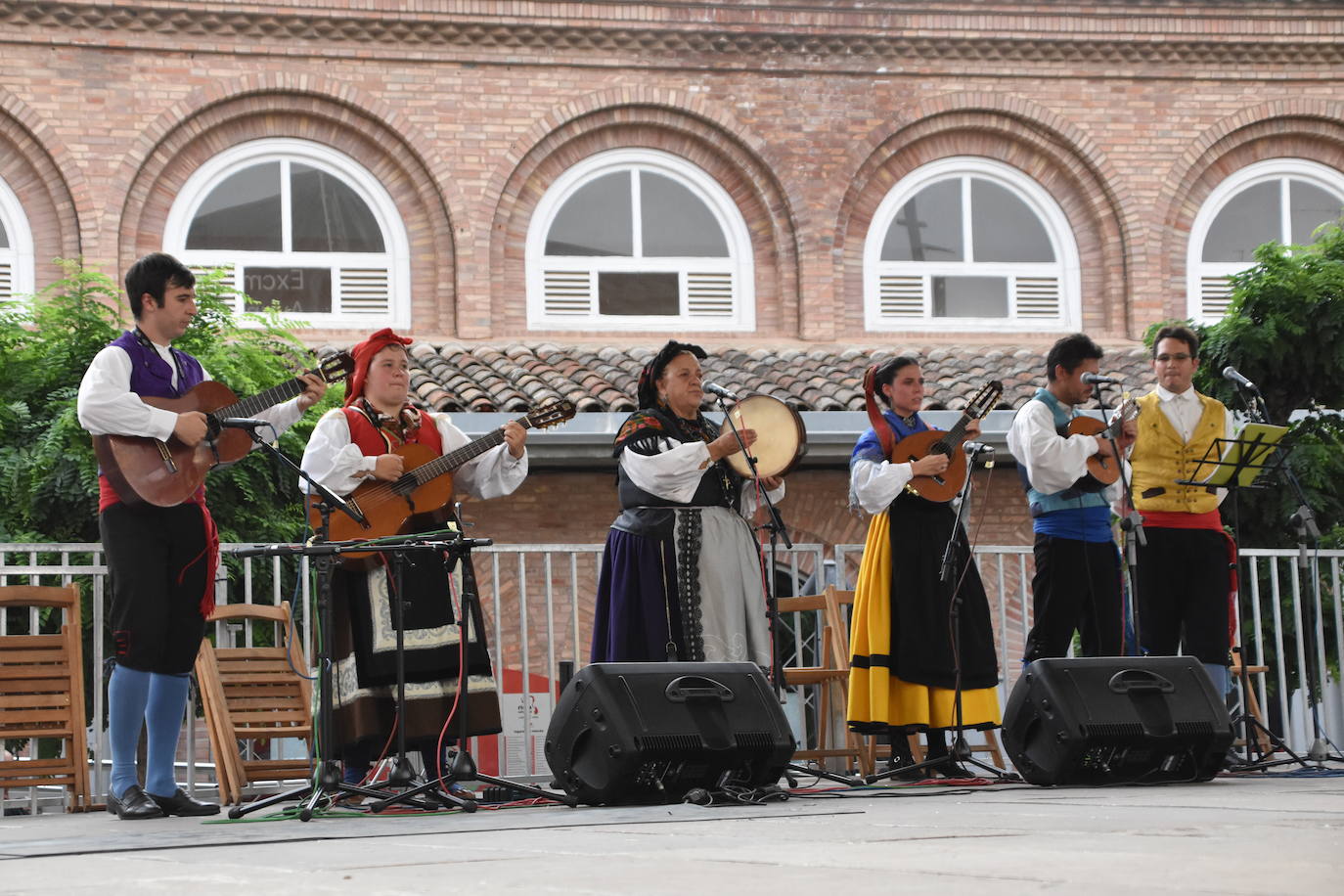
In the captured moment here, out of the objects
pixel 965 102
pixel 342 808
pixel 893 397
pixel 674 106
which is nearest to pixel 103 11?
pixel 674 106

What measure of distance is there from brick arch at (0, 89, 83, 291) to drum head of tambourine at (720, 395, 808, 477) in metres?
9.08

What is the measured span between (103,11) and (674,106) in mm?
4715

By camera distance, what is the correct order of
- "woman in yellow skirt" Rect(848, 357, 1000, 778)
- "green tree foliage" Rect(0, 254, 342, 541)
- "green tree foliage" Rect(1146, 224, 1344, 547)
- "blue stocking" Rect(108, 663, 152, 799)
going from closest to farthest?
1. "blue stocking" Rect(108, 663, 152, 799)
2. "woman in yellow skirt" Rect(848, 357, 1000, 778)
3. "green tree foliage" Rect(0, 254, 342, 541)
4. "green tree foliage" Rect(1146, 224, 1344, 547)

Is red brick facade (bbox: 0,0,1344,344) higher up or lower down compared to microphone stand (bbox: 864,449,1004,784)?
higher up

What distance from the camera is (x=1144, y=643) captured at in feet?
24.0

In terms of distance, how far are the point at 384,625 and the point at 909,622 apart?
7.00 ft

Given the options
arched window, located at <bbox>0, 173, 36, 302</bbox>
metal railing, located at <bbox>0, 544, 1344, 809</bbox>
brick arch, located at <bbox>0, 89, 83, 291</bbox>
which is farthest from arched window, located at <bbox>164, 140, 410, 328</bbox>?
metal railing, located at <bbox>0, 544, 1344, 809</bbox>

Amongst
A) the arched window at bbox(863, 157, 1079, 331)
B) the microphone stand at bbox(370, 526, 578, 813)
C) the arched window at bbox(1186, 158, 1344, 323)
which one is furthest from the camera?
the arched window at bbox(1186, 158, 1344, 323)

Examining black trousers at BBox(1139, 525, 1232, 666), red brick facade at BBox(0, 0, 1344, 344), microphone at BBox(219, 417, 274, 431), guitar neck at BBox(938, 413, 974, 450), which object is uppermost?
red brick facade at BBox(0, 0, 1344, 344)

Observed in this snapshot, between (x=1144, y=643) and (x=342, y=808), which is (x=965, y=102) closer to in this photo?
(x=1144, y=643)

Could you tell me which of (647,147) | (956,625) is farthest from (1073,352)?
(647,147)

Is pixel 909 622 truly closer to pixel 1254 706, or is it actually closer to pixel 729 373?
pixel 1254 706

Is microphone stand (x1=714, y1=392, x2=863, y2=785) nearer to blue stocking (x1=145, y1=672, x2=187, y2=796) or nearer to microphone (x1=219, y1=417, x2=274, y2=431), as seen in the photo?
microphone (x1=219, y1=417, x2=274, y2=431)

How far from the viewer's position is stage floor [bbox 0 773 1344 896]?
3.28 metres
